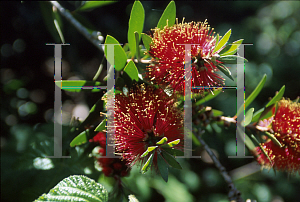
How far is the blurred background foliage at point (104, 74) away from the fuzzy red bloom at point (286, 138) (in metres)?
0.34

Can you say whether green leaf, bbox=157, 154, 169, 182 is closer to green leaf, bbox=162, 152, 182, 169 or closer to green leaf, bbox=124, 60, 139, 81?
green leaf, bbox=162, 152, 182, 169

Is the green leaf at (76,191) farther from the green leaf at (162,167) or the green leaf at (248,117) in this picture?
the green leaf at (248,117)

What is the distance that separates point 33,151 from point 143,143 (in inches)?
26.8

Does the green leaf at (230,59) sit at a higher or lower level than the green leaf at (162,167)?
higher

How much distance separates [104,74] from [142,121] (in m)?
0.53

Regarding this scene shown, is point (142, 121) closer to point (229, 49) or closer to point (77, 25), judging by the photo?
point (229, 49)

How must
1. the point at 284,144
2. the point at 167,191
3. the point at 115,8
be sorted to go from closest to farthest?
the point at 284,144
the point at 167,191
the point at 115,8

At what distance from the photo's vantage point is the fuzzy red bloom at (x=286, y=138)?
904 mm

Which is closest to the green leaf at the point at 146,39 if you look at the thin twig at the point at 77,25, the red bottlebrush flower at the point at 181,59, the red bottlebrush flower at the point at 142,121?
the red bottlebrush flower at the point at 181,59

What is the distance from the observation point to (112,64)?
2.80 ft

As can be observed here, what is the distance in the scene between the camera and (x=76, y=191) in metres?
0.82

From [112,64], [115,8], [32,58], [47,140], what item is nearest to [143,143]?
[112,64]

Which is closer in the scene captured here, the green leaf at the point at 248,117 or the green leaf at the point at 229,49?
the green leaf at the point at 229,49

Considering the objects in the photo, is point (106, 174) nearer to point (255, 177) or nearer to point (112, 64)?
point (112, 64)
